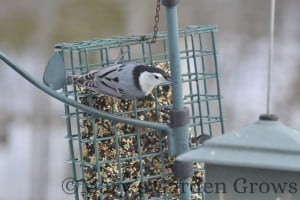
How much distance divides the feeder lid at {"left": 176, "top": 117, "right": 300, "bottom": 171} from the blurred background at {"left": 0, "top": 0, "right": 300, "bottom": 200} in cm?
399

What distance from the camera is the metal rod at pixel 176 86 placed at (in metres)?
1.90

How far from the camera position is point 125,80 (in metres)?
2.02

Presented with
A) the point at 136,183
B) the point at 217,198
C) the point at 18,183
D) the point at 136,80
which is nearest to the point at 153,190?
the point at 136,183

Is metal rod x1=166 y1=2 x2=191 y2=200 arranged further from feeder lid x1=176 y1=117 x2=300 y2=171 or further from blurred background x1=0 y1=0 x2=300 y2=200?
blurred background x1=0 y1=0 x2=300 y2=200

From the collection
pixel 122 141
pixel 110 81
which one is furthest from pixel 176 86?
pixel 122 141

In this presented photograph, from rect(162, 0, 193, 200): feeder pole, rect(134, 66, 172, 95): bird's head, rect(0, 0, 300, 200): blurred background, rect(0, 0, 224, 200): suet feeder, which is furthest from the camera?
rect(0, 0, 300, 200): blurred background

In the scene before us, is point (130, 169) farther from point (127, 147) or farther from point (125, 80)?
point (125, 80)

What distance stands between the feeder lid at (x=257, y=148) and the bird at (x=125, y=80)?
1.62 ft

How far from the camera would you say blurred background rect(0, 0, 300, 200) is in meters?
5.91

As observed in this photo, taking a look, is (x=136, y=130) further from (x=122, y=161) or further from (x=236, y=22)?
(x=236, y=22)

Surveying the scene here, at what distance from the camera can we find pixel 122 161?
2.13 metres

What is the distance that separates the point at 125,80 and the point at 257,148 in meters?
0.61

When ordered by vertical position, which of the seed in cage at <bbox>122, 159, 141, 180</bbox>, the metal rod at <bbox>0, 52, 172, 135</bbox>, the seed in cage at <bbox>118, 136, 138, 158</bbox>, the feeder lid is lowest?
the seed in cage at <bbox>122, 159, 141, 180</bbox>

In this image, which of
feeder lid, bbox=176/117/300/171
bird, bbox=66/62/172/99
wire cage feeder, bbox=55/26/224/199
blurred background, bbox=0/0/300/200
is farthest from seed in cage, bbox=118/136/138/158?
blurred background, bbox=0/0/300/200
